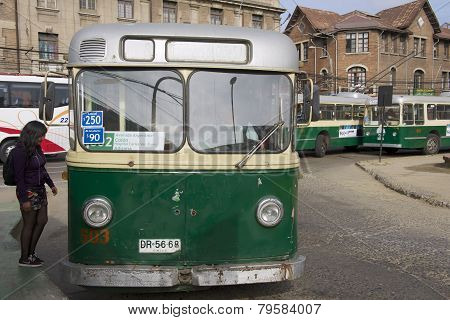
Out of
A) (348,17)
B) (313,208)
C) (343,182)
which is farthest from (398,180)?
(348,17)

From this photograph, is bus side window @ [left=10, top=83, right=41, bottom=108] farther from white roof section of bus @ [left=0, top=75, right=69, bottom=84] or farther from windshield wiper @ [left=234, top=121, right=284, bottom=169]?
windshield wiper @ [left=234, top=121, right=284, bottom=169]

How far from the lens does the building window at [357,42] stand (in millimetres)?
44875

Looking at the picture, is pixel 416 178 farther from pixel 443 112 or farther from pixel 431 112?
→ pixel 443 112

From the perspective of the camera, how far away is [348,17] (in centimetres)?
4734

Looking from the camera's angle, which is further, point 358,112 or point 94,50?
point 358,112

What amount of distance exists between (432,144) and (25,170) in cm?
2118

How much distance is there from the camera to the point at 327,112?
72.0 feet

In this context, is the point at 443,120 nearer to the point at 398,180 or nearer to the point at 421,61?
the point at 398,180

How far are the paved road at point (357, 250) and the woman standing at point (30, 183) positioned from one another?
0.43 m

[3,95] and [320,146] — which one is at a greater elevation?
[3,95]

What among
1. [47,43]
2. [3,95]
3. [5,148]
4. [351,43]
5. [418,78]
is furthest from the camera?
[418,78]

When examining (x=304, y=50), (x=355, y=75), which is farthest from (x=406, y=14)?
(x=304, y=50)

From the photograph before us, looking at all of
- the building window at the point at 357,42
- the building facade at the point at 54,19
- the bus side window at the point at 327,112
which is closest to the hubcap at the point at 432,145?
the bus side window at the point at 327,112

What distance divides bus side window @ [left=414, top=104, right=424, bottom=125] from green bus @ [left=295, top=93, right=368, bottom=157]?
2.67 metres
